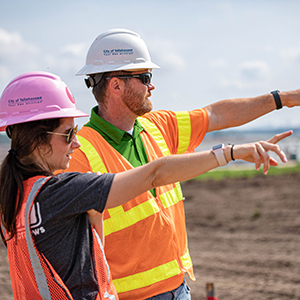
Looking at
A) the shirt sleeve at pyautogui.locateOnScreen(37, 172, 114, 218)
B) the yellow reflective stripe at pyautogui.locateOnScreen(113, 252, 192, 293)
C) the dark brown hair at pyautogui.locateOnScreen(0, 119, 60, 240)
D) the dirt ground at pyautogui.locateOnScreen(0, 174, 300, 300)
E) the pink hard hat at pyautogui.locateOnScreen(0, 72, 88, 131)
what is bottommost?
the dirt ground at pyautogui.locateOnScreen(0, 174, 300, 300)

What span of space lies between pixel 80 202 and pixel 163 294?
118 cm

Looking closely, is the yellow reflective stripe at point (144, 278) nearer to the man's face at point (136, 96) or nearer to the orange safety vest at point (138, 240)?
the orange safety vest at point (138, 240)

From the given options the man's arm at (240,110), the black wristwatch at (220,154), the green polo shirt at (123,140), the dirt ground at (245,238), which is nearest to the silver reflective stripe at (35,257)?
the black wristwatch at (220,154)

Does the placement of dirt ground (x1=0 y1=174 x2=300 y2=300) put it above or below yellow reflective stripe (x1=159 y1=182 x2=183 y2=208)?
below

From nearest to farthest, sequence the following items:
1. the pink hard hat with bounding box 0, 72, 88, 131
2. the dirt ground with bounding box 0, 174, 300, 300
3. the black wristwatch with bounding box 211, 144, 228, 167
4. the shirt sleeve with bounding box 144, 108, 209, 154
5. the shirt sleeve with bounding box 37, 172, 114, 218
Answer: the shirt sleeve with bounding box 37, 172, 114, 218
the black wristwatch with bounding box 211, 144, 228, 167
the pink hard hat with bounding box 0, 72, 88, 131
the shirt sleeve with bounding box 144, 108, 209, 154
the dirt ground with bounding box 0, 174, 300, 300

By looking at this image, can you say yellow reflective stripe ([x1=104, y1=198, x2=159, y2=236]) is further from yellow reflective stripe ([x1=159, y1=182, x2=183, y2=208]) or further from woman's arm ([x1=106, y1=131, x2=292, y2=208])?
woman's arm ([x1=106, y1=131, x2=292, y2=208])

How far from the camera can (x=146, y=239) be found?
8.36 ft

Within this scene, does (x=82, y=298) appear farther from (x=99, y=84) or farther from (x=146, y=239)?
(x=99, y=84)

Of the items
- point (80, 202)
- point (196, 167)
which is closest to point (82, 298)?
point (80, 202)

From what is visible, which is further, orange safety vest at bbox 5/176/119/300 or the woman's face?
the woman's face

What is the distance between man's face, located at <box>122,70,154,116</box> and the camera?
2.86m

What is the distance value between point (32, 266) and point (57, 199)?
12.1 inches

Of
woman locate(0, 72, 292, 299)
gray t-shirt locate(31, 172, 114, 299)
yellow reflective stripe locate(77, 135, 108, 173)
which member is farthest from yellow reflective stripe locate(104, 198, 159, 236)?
gray t-shirt locate(31, 172, 114, 299)

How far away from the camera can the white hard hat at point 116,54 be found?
288 centimetres
